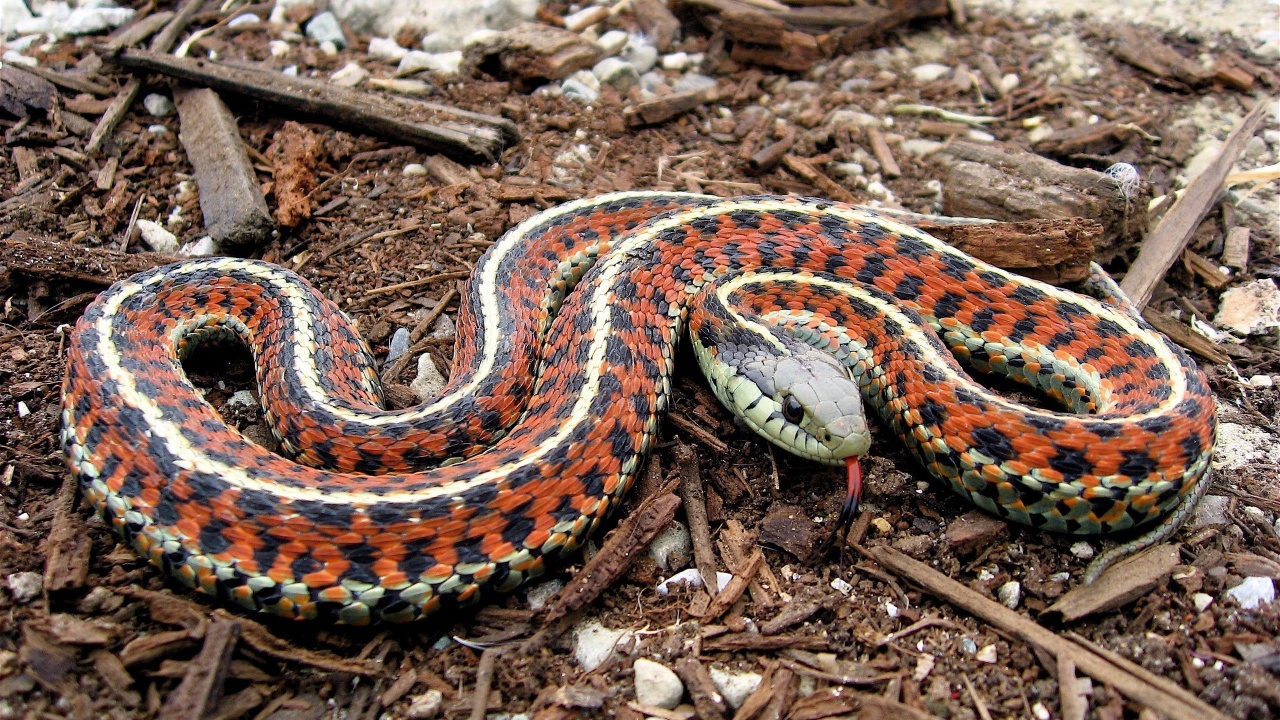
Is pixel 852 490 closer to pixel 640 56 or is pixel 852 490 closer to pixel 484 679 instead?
pixel 484 679

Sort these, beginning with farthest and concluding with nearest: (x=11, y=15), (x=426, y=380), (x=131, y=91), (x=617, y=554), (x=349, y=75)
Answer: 1. (x=11, y=15)
2. (x=349, y=75)
3. (x=131, y=91)
4. (x=426, y=380)
5. (x=617, y=554)

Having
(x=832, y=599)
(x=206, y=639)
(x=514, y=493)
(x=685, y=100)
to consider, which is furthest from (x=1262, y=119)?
(x=206, y=639)

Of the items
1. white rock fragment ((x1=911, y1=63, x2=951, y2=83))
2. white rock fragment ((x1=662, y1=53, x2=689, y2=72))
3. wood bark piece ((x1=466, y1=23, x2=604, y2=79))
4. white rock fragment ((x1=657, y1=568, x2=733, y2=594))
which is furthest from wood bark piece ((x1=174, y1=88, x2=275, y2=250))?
white rock fragment ((x1=911, y1=63, x2=951, y2=83))

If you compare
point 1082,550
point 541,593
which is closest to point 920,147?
point 1082,550

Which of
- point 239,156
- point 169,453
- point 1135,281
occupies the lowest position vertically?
point 1135,281

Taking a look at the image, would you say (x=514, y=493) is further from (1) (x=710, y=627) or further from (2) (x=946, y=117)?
(2) (x=946, y=117)

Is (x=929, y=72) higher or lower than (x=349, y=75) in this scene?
lower

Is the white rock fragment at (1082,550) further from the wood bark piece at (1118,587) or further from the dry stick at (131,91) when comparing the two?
the dry stick at (131,91)
